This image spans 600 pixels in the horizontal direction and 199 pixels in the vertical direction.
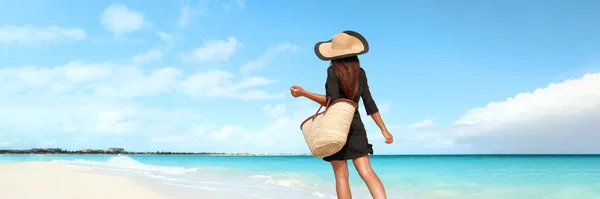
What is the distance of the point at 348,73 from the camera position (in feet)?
11.1

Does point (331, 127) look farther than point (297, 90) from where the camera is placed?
No

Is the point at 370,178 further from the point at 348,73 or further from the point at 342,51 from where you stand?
the point at 342,51

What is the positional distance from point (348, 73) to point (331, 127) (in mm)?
381

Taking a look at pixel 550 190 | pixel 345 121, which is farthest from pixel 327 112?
pixel 550 190

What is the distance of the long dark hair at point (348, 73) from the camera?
3.37 metres

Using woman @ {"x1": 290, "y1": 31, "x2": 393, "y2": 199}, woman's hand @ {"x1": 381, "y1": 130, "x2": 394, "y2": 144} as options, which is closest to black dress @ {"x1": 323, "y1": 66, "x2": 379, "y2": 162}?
woman @ {"x1": 290, "y1": 31, "x2": 393, "y2": 199}

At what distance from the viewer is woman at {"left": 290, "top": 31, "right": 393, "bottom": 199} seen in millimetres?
3381

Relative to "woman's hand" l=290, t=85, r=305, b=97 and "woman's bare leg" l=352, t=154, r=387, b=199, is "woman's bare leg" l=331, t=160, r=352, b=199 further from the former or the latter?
"woman's hand" l=290, t=85, r=305, b=97

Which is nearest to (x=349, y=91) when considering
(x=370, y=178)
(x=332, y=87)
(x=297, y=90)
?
(x=332, y=87)

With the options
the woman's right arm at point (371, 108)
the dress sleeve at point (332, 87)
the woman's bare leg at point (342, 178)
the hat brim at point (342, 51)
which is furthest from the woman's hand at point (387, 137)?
the hat brim at point (342, 51)

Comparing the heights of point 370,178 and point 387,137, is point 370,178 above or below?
below

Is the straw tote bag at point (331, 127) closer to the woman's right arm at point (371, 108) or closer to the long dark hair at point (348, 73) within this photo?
the long dark hair at point (348, 73)

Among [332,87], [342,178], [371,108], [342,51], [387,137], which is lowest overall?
[342,178]

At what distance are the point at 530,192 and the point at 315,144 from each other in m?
9.66
